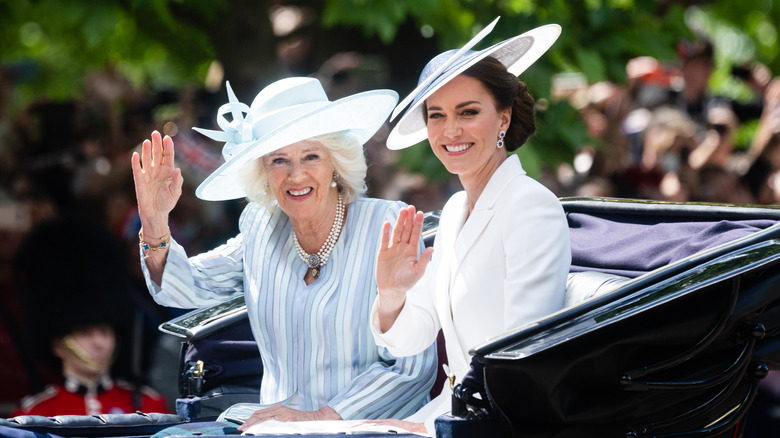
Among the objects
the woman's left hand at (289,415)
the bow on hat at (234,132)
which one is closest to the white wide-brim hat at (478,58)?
the bow on hat at (234,132)

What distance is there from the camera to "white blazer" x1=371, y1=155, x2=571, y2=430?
8.57 ft

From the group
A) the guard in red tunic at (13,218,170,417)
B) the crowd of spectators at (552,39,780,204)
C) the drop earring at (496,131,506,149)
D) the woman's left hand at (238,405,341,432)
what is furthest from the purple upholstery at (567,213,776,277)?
the crowd of spectators at (552,39,780,204)

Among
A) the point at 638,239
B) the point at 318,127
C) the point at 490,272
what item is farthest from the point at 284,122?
the point at 638,239

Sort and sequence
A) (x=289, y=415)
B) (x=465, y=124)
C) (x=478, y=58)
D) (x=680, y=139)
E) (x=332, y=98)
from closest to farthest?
1. (x=478, y=58)
2. (x=465, y=124)
3. (x=289, y=415)
4. (x=332, y=98)
5. (x=680, y=139)

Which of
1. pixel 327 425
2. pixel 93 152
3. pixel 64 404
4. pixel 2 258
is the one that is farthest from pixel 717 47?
pixel 327 425

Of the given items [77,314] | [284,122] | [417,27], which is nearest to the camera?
[284,122]

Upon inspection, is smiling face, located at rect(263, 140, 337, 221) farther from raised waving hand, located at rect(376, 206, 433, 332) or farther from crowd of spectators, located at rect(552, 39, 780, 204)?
crowd of spectators, located at rect(552, 39, 780, 204)

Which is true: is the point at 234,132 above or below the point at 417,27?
below

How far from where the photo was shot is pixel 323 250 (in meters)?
3.27

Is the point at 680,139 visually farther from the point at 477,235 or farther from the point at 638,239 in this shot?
the point at 477,235

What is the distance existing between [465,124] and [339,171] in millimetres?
614

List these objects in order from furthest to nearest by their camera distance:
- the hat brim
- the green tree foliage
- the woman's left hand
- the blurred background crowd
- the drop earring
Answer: the blurred background crowd → the green tree foliage → the hat brim → the woman's left hand → the drop earring

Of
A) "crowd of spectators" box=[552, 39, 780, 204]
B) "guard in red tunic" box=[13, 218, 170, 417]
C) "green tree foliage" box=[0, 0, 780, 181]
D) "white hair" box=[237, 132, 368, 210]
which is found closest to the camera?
"white hair" box=[237, 132, 368, 210]

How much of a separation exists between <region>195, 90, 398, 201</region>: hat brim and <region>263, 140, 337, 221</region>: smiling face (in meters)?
0.07
